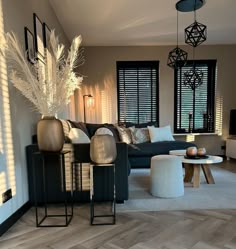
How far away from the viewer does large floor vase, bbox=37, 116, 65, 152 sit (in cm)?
221

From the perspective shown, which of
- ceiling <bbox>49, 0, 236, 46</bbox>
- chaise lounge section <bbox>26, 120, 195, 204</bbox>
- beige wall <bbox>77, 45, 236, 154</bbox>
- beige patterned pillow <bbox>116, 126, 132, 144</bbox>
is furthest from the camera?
beige wall <bbox>77, 45, 236, 154</bbox>

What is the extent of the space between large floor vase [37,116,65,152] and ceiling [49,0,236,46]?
2.20 metres

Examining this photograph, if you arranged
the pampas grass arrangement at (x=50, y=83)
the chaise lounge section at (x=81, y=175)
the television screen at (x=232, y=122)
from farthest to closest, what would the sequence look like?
the television screen at (x=232, y=122) < the chaise lounge section at (x=81, y=175) < the pampas grass arrangement at (x=50, y=83)

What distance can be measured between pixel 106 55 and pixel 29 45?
3125 mm

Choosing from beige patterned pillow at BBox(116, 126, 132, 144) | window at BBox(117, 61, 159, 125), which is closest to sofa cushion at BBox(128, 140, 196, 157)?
beige patterned pillow at BBox(116, 126, 132, 144)

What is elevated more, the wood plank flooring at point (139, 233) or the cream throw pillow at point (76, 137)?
the cream throw pillow at point (76, 137)

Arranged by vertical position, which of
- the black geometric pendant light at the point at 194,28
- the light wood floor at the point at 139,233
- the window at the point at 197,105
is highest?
the black geometric pendant light at the point at 194,28

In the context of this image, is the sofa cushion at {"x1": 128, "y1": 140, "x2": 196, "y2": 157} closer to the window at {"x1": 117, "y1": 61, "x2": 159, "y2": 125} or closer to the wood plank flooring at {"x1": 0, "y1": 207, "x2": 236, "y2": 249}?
the window at {"x1": 117, "y1": 61, "x2": 159, "y2": 125}

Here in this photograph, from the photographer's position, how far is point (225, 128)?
5.83m

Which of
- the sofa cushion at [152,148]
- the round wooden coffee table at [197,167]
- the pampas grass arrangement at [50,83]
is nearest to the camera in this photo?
the pampas grass arrangement at [50,83]

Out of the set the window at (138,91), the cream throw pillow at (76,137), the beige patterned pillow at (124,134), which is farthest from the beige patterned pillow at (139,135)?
the cream throw pillow at (76,137)

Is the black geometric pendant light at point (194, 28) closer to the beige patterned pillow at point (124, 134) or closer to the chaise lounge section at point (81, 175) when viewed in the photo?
the chaise lounge section at point (81, 175)

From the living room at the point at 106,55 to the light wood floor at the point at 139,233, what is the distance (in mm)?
297

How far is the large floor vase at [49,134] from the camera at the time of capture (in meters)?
2.21
